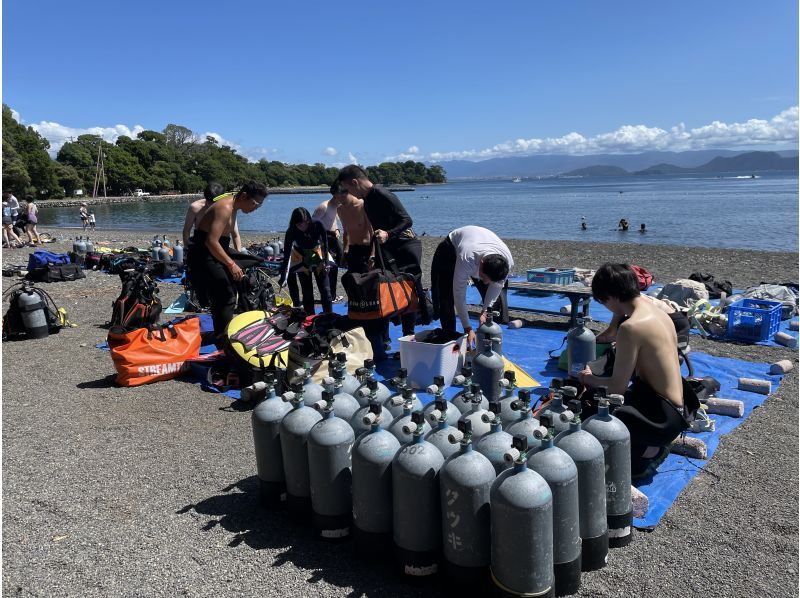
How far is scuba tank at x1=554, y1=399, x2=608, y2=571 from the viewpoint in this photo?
2.75 m

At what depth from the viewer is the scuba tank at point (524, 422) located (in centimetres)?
294

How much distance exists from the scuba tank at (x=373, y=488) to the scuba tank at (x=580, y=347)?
3039mm

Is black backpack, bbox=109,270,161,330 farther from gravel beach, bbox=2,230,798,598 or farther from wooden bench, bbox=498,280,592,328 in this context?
wooden bench, bbox=498,280,592,328

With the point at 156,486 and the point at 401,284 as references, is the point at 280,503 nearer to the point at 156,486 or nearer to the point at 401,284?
the point at 156,486

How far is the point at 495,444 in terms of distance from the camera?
282cm

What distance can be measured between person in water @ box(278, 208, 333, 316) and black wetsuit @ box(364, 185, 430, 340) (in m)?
1.44

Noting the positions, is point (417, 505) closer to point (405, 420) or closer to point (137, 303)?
point (405, 420)

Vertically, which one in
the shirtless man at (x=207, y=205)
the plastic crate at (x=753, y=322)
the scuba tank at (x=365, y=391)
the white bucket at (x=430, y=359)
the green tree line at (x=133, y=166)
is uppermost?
the green tree line at (x=133, y=166)

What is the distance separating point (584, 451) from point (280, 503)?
176 cm

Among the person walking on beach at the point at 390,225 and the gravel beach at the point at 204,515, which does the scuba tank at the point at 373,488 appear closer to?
the gravel beach at the point at 204,515

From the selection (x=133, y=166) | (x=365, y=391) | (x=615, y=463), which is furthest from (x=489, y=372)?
(x=133, y=166)

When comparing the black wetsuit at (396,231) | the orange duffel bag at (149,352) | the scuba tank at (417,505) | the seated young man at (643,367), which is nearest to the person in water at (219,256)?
the orange duffel bag at (149,352)

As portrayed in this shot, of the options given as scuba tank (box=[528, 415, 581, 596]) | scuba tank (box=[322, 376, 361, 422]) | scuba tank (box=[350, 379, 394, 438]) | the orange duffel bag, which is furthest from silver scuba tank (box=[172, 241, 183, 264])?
scuba tank (box=[528, 415, 581, 596])

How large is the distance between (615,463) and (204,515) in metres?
2.30
